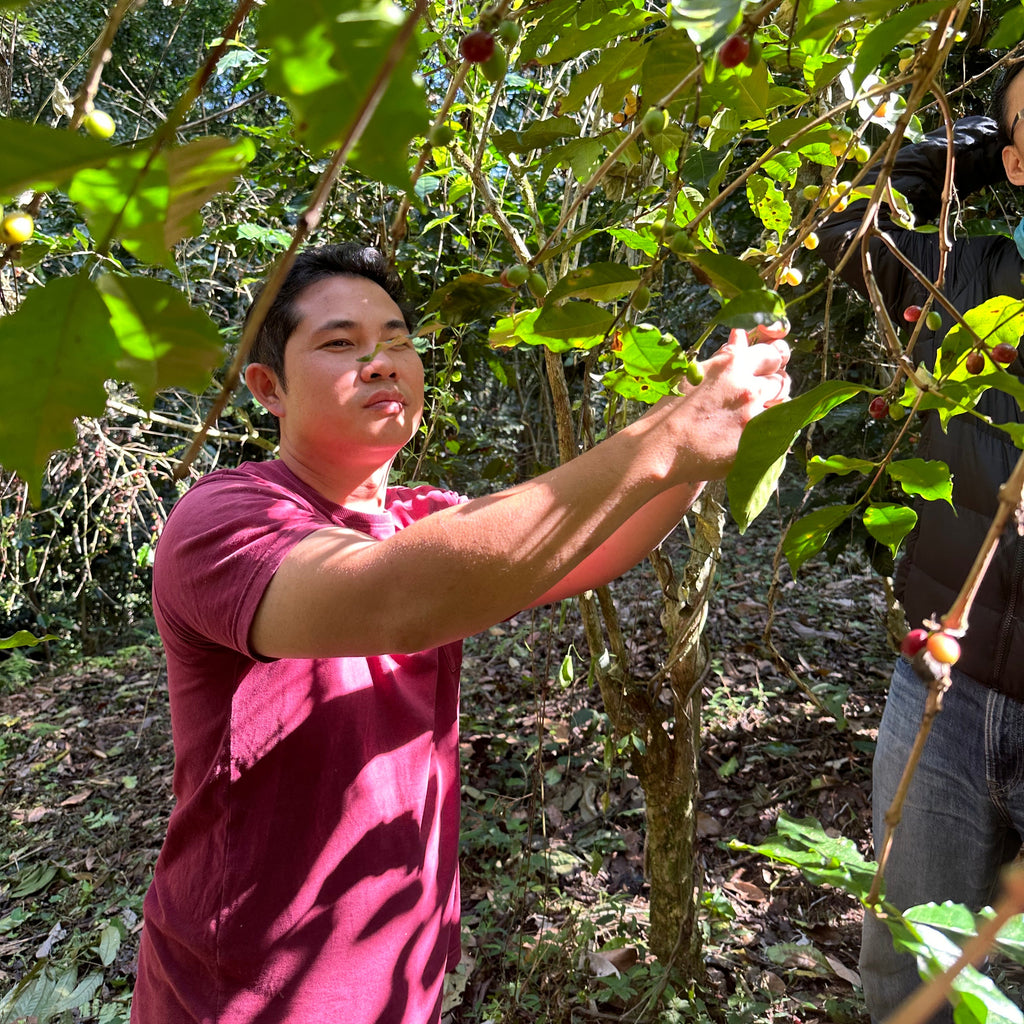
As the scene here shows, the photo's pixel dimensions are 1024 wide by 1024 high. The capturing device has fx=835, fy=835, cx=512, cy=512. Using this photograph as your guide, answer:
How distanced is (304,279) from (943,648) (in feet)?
3.68

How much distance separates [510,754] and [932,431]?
2.22 metres

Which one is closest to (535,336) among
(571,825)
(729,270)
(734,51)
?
(729,270)

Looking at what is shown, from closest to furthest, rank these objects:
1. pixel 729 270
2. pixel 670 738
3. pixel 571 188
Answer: pixel 729 270 → pixel 571 188 → pixel 670 738

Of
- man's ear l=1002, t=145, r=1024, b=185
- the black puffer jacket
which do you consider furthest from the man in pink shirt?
man's ear l=1002, t=145, r=1024, b=185

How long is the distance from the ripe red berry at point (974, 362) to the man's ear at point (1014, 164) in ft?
2.57

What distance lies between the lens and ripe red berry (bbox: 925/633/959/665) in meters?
0.47

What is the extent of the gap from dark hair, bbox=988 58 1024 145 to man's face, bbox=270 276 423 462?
1.10 meters

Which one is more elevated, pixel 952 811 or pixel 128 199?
pixel 128 199

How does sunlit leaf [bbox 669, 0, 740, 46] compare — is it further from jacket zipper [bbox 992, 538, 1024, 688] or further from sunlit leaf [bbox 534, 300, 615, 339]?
jacket zipper [bbox 992, 538, 1024, 688]

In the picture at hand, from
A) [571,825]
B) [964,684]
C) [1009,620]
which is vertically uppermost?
[1009,620]

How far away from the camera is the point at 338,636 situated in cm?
80

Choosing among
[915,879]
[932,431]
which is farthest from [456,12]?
[915,879]

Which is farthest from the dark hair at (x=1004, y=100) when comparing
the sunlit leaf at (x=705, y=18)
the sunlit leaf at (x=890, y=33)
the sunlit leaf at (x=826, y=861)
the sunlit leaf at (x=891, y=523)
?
the sunlit leaf at (x=826, y=861)

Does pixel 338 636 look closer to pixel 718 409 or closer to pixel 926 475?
pixel 718 409
